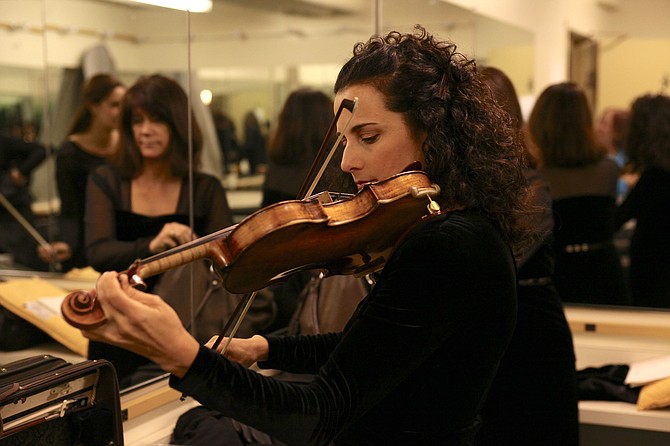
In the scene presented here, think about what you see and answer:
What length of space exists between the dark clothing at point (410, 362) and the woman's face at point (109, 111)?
4.23 feet

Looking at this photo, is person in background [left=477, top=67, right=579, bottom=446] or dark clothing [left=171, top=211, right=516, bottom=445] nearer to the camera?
dark clothing [left=171, top=211, right=516, bottom=445]

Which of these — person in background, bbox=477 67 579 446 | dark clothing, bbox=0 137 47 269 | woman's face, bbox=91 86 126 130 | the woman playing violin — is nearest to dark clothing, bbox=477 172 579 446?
person in background, bbox=477 67 579 446

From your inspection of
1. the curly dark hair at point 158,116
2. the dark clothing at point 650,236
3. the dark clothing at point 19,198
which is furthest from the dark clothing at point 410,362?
the dark clothing at point 650,236

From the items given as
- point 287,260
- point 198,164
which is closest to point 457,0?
point 198,164

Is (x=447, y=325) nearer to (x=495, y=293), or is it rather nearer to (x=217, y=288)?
(x=495, y=293)

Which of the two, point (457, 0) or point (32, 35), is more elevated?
point (457, 0)

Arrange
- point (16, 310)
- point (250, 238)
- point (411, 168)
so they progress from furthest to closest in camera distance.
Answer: point (16, 310), point (411, 168), point (250, 238)

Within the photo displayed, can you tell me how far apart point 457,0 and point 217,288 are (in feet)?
6.06

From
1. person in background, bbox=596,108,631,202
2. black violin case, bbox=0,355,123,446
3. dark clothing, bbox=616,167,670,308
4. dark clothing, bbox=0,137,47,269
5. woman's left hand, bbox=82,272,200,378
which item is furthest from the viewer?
person in background, bbox=596,108,631,202

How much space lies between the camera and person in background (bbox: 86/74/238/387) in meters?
2.38

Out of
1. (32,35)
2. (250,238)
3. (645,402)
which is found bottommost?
(645,402)

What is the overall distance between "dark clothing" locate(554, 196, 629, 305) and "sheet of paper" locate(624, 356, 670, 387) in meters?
0.68

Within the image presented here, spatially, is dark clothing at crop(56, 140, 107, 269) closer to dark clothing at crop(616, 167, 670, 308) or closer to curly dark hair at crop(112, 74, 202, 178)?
curly dark hair at crop(112, 74, 202, 178)

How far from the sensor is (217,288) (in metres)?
2.58
